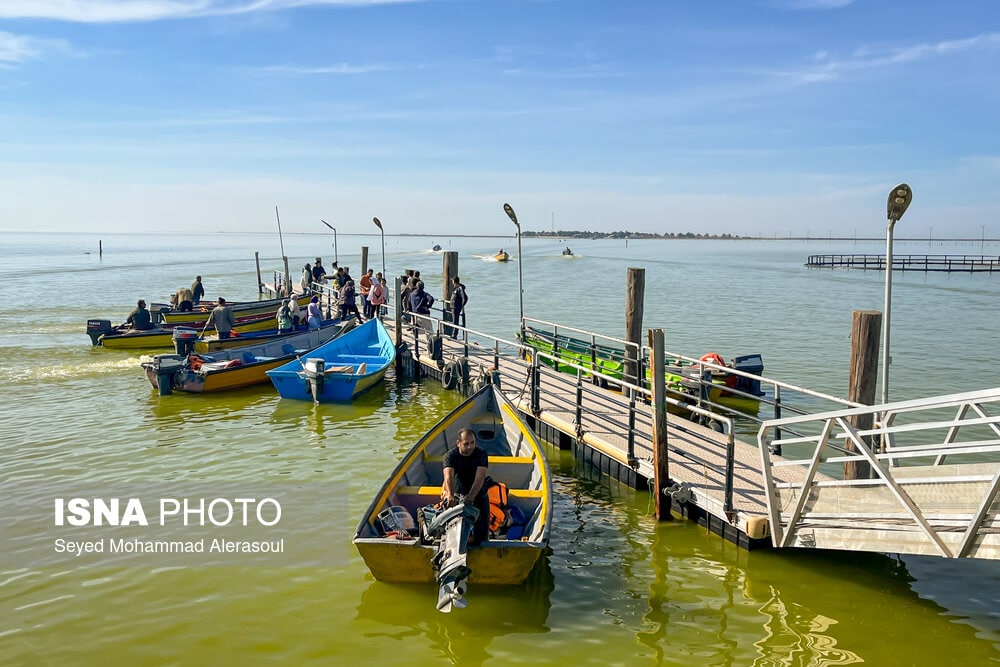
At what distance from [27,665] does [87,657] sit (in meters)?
0.50

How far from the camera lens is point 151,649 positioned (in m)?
6.90

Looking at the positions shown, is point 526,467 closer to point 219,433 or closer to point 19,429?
point 219,433

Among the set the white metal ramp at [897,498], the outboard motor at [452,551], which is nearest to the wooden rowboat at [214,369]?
the outboard motor at [452,551]

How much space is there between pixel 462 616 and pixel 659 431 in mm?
3929

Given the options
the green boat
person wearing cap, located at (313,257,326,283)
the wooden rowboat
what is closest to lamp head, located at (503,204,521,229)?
the green boat

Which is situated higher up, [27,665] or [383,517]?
[383,517]

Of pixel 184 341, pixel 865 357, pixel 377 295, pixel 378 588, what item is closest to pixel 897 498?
pixel 865 357

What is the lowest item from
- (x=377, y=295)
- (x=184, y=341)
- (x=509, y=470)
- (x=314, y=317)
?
(x=509, y=470)

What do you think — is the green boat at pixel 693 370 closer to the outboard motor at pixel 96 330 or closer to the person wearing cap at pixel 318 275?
the outboard motor at pixel 96 330

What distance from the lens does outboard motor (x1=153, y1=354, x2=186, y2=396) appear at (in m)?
17.2

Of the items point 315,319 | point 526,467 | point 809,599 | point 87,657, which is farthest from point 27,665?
point 315,319

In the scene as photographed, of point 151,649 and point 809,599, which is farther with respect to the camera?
point 809,599

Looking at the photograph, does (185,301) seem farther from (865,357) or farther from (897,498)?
(897,498)

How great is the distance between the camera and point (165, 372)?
17.2 meters
